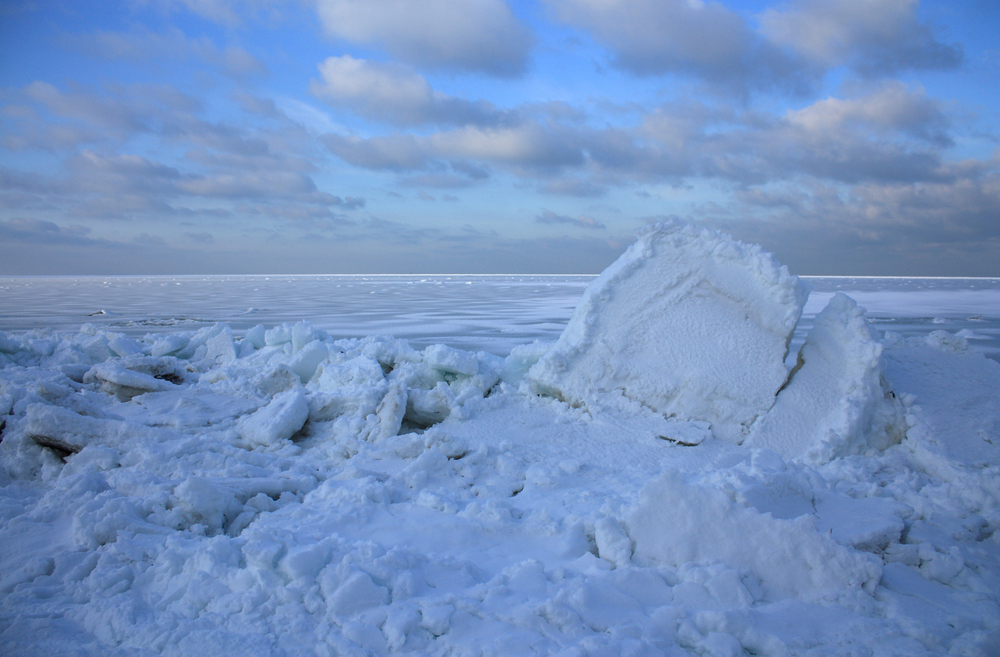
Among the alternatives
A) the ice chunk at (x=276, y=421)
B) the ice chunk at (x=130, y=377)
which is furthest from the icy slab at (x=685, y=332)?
the ice chunk at (x=130, y=377)

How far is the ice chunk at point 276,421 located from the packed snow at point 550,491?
23mm

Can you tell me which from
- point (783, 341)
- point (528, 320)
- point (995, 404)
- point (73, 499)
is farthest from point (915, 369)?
point (528, 320)

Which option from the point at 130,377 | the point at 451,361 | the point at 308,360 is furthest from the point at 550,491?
the point at 130,377

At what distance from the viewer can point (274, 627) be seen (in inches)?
77.3

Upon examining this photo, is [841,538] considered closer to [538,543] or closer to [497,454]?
[538,543]

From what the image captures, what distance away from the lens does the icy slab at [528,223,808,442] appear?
13.6 feet

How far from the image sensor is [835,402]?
3.95m

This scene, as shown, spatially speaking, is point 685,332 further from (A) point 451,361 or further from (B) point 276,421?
(B) point 276,421

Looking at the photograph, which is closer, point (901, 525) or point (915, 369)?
point (901, 525)

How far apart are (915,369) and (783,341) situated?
1190 mm

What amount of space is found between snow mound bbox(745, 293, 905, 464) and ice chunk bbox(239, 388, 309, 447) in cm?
326

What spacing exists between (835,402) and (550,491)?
2.29 metres

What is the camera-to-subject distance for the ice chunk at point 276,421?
12.8 ft

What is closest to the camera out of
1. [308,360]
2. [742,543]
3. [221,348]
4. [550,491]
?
[742,543]
